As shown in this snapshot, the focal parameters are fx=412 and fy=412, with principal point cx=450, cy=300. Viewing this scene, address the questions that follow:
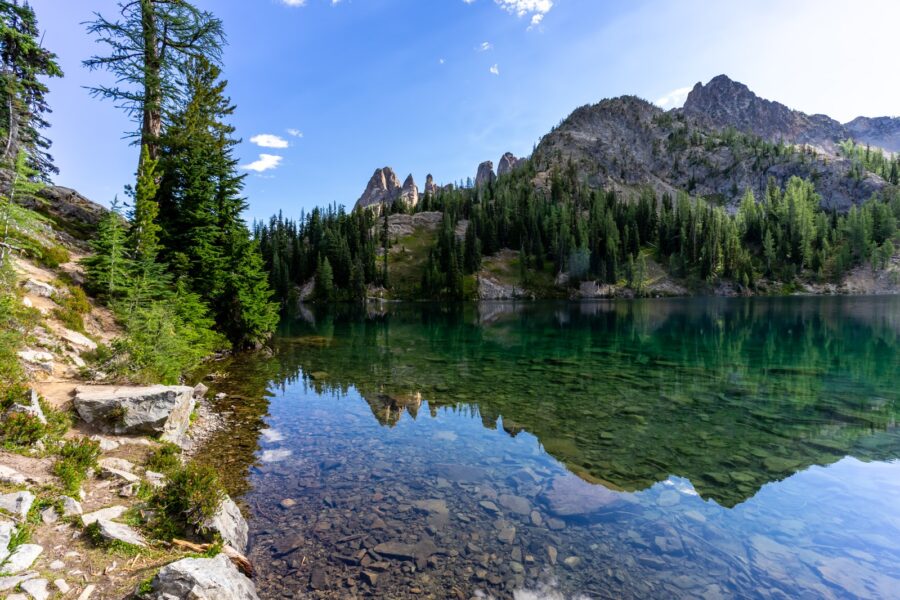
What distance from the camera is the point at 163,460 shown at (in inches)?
425

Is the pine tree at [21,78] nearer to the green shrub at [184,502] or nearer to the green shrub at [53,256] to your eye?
the green shrub at [53,256]

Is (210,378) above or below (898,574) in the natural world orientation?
above

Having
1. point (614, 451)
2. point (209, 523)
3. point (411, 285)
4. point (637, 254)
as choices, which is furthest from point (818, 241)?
point (209, 523)

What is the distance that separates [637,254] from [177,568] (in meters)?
171

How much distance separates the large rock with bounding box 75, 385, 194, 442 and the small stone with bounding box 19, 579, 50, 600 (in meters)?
7.80

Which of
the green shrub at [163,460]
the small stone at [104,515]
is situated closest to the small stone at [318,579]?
the small stone at [104,515]

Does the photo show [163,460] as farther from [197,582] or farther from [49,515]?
[197,582]

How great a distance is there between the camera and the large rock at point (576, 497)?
1134cm

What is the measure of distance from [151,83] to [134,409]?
26261 mm

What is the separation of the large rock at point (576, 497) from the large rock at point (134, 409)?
39.2 feet

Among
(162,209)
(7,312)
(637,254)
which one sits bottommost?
(7,312)

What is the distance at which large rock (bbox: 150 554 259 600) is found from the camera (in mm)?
5688

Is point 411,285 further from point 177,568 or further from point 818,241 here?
point 818,241

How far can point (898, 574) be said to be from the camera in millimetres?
9008
